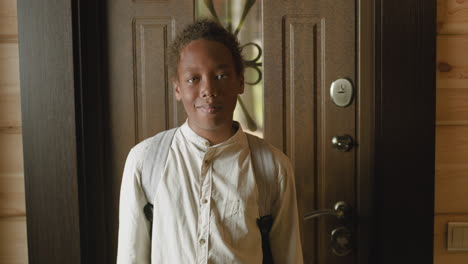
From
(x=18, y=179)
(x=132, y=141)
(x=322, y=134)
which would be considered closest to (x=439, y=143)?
(x=322, y=134)

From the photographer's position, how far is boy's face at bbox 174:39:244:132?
0.89 m

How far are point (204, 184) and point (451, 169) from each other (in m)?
0.78

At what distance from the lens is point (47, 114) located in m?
1.15

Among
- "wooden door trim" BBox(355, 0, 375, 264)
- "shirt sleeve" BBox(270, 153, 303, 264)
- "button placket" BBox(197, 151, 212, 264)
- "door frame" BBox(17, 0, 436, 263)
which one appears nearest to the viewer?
"button placket" BBox(197, 151, 212, 264)

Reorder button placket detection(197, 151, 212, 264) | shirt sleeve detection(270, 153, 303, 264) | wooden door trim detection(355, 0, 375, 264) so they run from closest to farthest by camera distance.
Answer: button placket detection(197, 151, 212, 264) < shirt sleeve detection(270, 153, 303, 264) < wooden door trim detection(355, 0, 375, 264)

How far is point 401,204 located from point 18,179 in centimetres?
113

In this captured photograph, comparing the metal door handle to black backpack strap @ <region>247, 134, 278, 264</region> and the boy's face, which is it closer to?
black backpack strap @ <region>247, 134, 278, 264</region>

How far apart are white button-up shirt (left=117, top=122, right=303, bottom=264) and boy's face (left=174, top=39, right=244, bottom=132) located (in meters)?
0.06

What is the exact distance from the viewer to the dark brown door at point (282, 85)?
129cm

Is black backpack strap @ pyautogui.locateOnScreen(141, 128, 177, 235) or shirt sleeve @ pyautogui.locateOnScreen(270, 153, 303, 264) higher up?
black backpack strap @ pyautogui.locateOnScreen(141, 128, 177, 235)

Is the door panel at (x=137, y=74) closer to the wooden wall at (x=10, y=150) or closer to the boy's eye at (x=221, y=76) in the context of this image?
the wooden wall at (x=10, y=150)

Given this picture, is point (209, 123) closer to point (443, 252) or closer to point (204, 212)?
point (204, 212)

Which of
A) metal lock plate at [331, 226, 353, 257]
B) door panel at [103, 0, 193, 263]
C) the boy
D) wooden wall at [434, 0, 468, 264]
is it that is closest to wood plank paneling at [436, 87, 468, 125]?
wooden wall at [434, 0, 468, 264]

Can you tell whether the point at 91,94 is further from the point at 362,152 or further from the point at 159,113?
the point at 362,152
